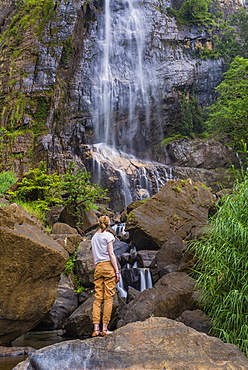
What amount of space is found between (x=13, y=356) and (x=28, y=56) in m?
24.6

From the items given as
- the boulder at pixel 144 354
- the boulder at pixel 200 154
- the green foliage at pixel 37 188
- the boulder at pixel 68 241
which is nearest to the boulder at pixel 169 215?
the boulder at pixel 68 241

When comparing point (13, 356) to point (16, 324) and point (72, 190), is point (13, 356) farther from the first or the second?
point (72, 190)

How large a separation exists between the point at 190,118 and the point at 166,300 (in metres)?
25.6

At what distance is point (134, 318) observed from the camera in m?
7.34

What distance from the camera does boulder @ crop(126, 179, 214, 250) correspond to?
12734mm

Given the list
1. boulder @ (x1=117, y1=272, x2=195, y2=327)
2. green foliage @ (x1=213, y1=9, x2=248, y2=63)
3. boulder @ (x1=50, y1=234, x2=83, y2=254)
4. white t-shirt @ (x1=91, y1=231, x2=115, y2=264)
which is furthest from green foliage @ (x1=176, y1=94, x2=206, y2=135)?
white t-shirt @ (x1=91, y1=231, x2=115, y2=264)

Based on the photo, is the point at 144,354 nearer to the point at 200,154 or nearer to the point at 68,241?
the point at 68,241

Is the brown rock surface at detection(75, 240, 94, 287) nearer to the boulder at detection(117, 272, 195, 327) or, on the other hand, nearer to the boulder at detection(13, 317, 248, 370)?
the boulder at detection(117, 272, 195, 327)

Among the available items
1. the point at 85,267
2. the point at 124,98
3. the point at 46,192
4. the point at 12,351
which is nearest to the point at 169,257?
the point at 85,267

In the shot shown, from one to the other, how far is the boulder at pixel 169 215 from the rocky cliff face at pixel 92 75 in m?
11.6

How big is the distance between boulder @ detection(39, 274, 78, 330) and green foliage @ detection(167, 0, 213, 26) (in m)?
33.0

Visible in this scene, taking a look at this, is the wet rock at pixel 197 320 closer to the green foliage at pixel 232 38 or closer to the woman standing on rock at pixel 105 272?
the woman standing on rock at pixel 105 272

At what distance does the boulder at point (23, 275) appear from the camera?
5.80 meters

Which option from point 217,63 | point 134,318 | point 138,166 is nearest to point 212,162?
point 138,166
